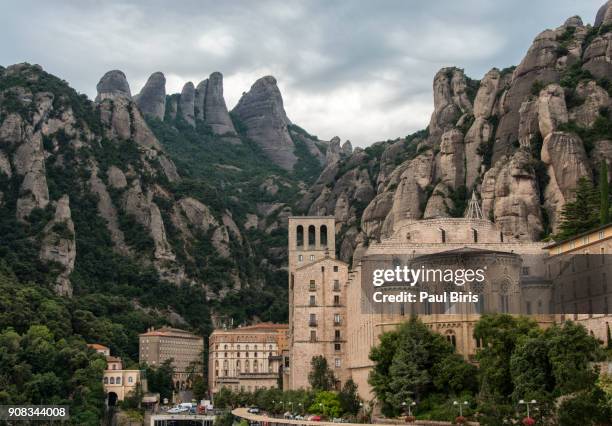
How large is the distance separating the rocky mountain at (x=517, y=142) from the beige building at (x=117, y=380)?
36.2 meters

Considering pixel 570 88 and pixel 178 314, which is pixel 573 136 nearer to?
pixel 570 88

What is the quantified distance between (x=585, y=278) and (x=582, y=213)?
81.5ft

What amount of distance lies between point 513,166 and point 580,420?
2910 inches

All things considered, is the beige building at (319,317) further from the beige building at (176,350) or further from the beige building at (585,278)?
the beige building at (176,350)

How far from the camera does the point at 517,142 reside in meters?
131

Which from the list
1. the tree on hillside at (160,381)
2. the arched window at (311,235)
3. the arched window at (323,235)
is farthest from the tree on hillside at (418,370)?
the tree on hillside at (160,381)

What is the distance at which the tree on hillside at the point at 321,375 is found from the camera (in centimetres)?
9588

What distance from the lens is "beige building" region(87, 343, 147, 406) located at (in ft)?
434

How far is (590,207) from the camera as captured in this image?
97438 mm

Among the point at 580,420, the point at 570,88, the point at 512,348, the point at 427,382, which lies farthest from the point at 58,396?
the point at 570,88

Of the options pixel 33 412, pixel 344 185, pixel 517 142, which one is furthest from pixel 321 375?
pixel 344 185

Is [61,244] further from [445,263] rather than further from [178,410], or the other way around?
[445,263]

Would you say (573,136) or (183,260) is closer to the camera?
(573,136)

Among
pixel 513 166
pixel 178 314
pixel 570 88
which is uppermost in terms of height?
pixel 570 88
